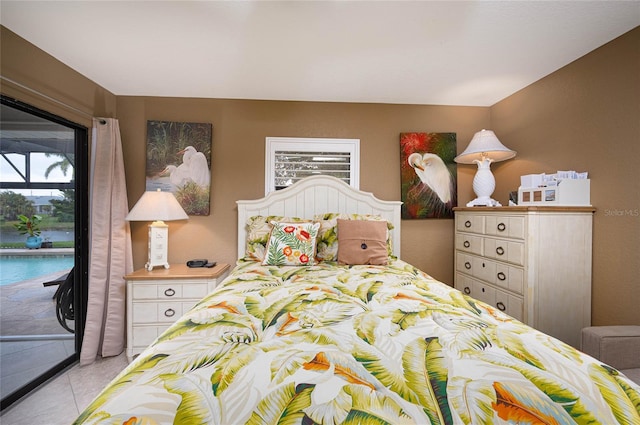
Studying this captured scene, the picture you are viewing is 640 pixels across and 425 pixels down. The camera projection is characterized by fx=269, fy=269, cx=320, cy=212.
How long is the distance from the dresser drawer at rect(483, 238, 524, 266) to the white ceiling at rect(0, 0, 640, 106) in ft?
4.63

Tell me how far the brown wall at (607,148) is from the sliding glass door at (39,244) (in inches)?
155

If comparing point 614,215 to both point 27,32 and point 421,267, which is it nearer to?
point 421,267

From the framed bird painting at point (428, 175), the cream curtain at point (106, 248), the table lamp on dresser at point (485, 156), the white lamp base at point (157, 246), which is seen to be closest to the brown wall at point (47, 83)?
the cream curtain at point (106, 248)

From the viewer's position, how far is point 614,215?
72.5 inches

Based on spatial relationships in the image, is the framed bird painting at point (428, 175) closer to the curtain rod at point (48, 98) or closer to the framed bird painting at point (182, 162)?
the framed bird painting at point (182, 162)

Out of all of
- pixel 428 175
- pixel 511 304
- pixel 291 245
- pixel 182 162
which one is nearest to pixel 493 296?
pixel 511 304

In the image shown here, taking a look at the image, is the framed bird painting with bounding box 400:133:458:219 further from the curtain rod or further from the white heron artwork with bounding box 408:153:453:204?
the curtain rod

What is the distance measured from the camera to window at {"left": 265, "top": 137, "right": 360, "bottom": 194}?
2.76 metres

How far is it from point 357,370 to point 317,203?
2030 millimetres

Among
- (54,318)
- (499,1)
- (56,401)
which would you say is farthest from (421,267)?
(54,318)

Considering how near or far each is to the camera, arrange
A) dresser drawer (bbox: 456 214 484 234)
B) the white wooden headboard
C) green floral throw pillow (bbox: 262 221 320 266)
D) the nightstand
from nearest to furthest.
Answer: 1. green floral throw pillow (bbox: 262 221 320 266)
2. the nightstand
3. dresser drawer (bbox: 456 214 484 234)
4. the white wooden headboard

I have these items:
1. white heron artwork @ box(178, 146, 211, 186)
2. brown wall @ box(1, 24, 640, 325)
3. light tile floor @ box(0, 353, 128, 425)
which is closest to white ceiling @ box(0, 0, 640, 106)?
brown wall @ box(1, 24, 640, 325)

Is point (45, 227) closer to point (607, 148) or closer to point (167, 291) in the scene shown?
point (167, 291)

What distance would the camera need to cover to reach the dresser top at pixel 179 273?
2211 mm
